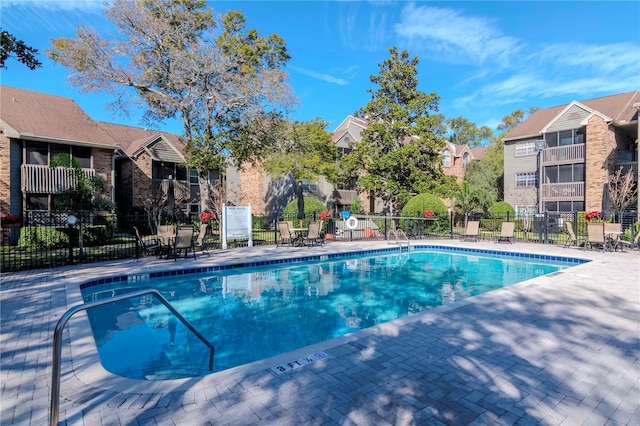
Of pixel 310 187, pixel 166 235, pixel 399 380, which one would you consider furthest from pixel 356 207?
pixel 399 380

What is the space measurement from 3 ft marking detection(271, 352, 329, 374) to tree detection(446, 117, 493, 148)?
54298mm

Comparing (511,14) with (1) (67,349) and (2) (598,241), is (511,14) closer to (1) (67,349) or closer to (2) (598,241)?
(2) (598,241)

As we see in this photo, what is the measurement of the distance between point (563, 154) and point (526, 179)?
3594 mm

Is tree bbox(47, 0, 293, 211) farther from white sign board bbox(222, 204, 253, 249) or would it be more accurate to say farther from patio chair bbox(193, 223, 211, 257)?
patio chair bbox(193, 223, 211, 257)

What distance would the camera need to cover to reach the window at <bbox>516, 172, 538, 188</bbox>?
90.6ft

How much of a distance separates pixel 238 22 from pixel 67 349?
19.0 metres

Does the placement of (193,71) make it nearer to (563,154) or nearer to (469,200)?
(469,200)

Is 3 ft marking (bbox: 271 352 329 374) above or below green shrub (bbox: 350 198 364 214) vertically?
below

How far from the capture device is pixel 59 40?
1581cm

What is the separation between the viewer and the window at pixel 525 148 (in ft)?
91.2

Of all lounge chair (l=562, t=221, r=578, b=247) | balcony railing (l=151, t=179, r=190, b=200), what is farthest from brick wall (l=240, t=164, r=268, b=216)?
lounge chair (l=562, t=221, r=578, b=247)

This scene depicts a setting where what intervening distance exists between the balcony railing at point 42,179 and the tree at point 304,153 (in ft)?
35.6

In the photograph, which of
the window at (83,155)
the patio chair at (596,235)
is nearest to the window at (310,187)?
the window at (83,155)

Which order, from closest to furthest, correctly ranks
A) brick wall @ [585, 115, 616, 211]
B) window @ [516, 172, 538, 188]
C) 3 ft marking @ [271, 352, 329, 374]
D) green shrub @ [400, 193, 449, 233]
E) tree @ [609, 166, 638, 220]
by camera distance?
3 ft marking @ [271, 352, 329, 374]
green shrub @ [400, 193, 449, 233]
tree @ [609, 166, 638, 220]
brick wall @ [585, 115, 616, 211]
window @ [516, 172, 538, 188]
